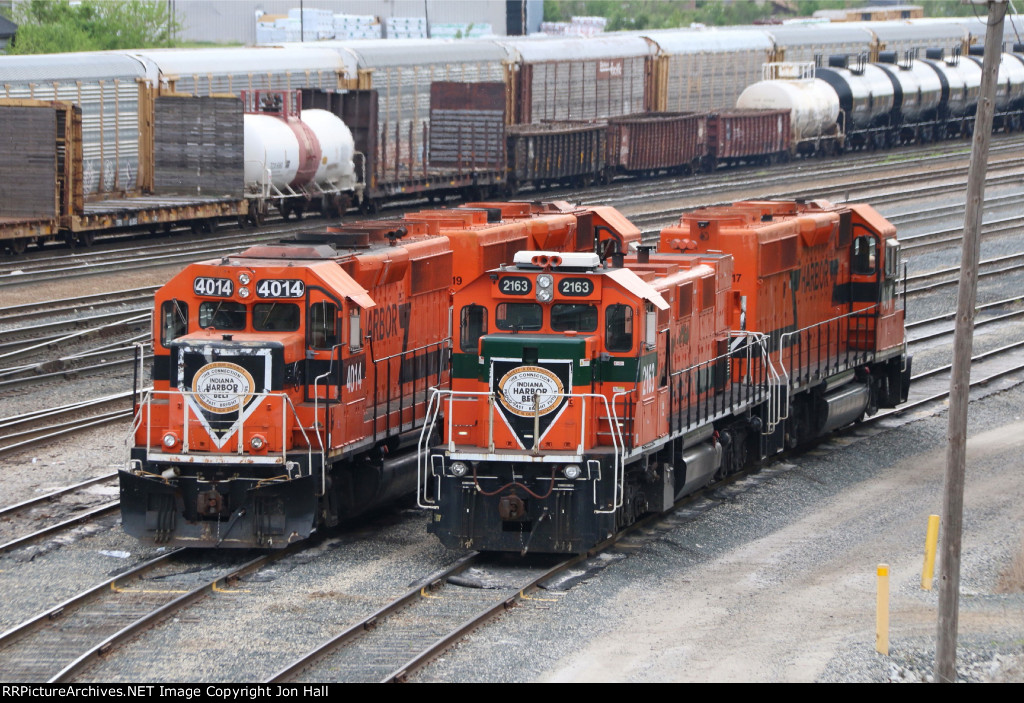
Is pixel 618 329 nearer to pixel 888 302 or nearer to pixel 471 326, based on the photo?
pixel 471 326

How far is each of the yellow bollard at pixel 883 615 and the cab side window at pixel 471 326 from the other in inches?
192

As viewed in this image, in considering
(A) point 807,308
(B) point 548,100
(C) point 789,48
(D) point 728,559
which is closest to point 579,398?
(D) point 728,559

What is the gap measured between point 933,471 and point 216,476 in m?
9.72

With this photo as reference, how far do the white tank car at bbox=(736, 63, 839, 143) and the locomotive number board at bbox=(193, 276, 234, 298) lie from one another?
4369 cm

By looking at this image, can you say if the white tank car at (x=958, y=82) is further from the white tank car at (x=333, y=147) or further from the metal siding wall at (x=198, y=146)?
the metal siding wall at (x=198, y=146)

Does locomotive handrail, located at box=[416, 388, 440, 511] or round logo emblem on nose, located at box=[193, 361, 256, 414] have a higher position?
round logo emblem on nose, located at box=[193, 361, 256, 414]

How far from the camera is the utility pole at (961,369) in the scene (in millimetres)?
11594

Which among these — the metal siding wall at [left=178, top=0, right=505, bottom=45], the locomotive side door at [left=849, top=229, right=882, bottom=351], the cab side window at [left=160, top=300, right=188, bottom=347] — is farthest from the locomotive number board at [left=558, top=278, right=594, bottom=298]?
the metal siding wall at [left=178, top=0, right=505, bottom=45]

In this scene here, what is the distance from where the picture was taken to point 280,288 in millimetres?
15562

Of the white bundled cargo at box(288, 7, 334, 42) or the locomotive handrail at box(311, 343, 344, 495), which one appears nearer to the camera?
the locomotive handrail at box(311, 343, 344, 495)

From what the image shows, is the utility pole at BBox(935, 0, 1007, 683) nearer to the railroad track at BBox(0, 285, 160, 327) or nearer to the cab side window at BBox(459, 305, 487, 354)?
the cab side window at BBox(459, 305, 487, 354)

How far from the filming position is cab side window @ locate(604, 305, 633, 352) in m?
15.3

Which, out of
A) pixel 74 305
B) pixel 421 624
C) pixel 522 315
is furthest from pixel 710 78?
pixel 421 624

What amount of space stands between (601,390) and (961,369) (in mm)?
4284
